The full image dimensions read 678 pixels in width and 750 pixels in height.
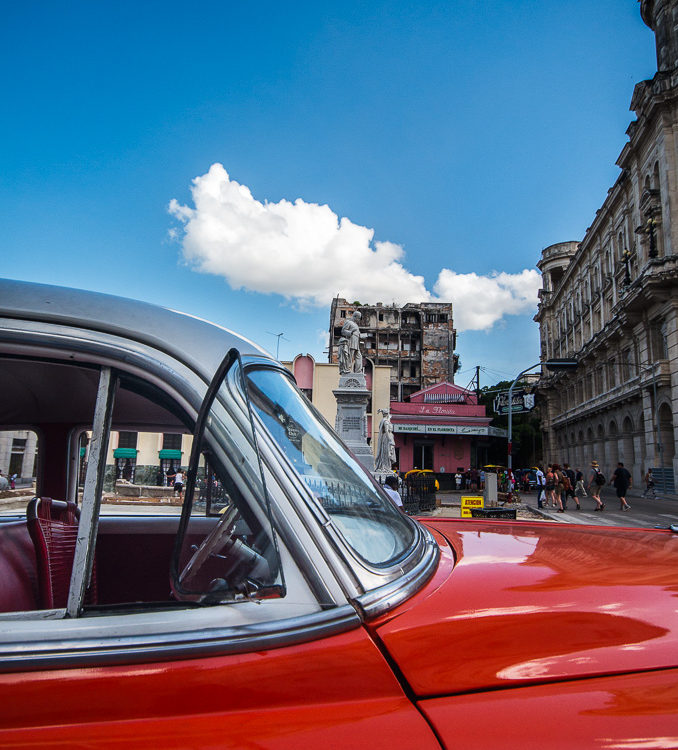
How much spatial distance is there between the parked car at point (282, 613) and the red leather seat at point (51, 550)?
1 cm

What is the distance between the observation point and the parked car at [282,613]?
3.11 ft

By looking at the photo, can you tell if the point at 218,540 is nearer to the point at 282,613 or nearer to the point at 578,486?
the point at 282,613

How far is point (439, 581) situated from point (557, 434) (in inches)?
2186

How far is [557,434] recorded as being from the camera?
52469 mm

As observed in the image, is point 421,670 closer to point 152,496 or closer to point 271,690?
point 271,690

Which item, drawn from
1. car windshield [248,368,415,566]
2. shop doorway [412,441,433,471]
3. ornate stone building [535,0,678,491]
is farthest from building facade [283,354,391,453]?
car windshield [248,368,415,566]

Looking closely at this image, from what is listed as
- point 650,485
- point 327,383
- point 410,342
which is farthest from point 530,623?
point 410,342

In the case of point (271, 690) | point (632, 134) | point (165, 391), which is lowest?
point (271, 690)

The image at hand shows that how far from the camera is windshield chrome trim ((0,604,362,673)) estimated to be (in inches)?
39.3

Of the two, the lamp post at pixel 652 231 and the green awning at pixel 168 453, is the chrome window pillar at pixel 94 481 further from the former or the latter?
the lamp post at pixel 652 231

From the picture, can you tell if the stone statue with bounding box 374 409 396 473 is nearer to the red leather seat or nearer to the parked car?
the red leather seat

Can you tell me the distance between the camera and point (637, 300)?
94.7ft

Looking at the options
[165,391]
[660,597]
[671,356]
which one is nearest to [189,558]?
[165,391]

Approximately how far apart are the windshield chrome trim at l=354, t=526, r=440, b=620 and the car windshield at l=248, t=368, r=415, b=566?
61mm
